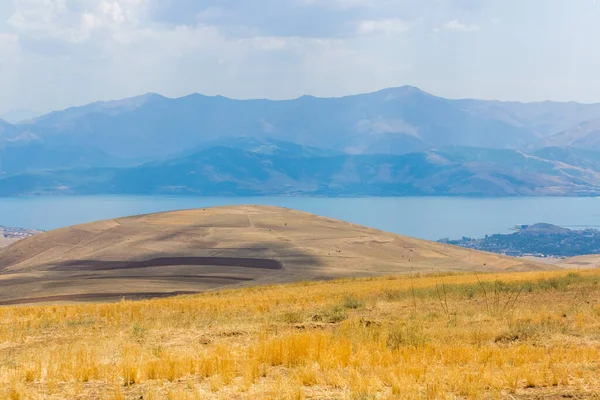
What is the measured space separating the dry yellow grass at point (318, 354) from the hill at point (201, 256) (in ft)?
116

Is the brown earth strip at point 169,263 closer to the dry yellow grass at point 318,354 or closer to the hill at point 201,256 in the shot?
the hill at point 201,256

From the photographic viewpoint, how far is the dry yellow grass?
375 inches

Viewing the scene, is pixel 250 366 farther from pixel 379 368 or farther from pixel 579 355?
pixel 579 355

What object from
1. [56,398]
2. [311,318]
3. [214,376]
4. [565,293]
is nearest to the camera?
[56,398]

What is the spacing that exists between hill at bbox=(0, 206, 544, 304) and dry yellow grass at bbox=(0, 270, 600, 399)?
35.4 m

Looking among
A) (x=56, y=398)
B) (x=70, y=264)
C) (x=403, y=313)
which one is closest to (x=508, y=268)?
(x=70, y=264)

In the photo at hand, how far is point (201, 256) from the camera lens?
258 feet

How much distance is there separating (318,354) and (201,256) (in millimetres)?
68438

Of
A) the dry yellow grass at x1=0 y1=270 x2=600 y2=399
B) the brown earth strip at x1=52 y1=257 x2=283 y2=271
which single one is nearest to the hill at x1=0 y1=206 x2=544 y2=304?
the brown earth strip at x1=52 y1=257 x2=283 y2=271

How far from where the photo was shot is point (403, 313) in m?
19.1

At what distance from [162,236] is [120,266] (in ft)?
60.3

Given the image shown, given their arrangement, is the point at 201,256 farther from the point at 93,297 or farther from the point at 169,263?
the point at 93,297

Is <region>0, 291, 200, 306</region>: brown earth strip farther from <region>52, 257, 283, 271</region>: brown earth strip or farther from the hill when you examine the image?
<region>52, 257, 283, 271</region>: brown earth strip

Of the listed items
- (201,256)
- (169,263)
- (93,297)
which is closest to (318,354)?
(93,297)
